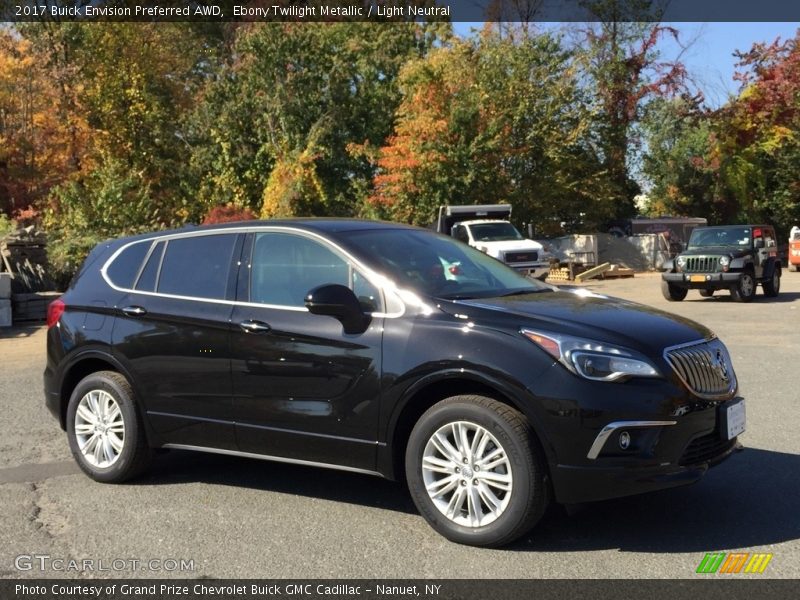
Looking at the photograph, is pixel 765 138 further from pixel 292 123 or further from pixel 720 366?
pixel 720 366

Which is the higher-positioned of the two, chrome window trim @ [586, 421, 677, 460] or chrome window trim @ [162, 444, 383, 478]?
chrome window trim @ [586, 421, 677, 460]

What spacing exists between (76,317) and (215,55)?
40.0m

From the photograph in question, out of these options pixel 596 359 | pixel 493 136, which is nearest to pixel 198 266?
pixel 596 359

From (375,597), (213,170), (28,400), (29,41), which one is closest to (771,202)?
(213,170)

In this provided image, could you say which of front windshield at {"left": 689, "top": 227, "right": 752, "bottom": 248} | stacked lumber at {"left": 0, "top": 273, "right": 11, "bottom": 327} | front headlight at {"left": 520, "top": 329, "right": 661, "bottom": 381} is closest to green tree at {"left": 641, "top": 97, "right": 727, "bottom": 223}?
front windshield at {"left": 689, "top": 227, "right": 752, "bottom": 248}

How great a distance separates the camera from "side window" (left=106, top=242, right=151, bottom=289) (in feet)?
20.3

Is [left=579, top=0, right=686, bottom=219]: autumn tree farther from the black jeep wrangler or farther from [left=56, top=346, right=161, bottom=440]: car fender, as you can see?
[left=56, top=346, right=161, bottom=440]: car fender

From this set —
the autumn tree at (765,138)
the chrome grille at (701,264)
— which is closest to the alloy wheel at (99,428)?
the chrome grille at (701,264)

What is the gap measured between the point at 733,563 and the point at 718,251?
1677 cm

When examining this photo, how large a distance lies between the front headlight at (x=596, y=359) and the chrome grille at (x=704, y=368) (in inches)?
7.8

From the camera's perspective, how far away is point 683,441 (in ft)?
14.6

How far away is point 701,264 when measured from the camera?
1984 cm

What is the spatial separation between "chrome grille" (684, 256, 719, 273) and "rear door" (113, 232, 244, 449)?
52.0 feet

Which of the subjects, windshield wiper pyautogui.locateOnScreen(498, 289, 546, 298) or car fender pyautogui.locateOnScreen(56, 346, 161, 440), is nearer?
windshield wiper pyautogui.locateOnScreen(498, 289, 546, 298)
